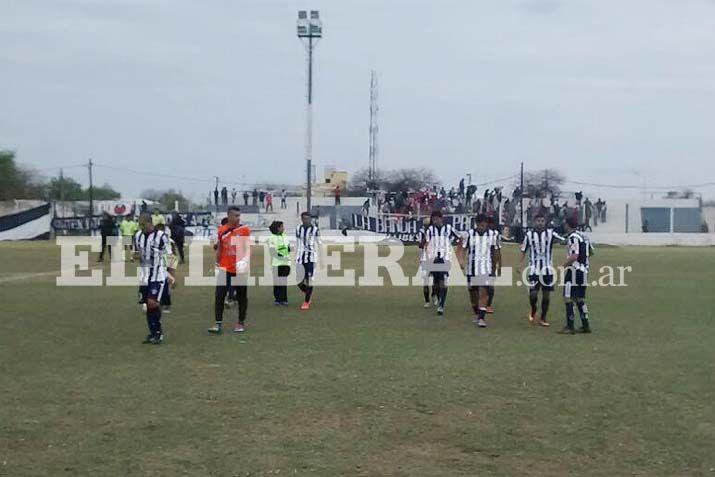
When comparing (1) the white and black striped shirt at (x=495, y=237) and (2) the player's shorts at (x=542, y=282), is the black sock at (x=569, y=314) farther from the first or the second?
(1) the white and black striped shirt at (x=495, y=237)

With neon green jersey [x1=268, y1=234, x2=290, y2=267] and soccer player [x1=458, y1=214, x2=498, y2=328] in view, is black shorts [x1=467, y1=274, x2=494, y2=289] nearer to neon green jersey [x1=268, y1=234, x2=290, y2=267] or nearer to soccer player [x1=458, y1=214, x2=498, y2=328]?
soccer player [x1=458, y1=214, x2=498, y2=328]

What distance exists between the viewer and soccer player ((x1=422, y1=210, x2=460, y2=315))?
16.3 meters

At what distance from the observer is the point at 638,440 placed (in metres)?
7.17

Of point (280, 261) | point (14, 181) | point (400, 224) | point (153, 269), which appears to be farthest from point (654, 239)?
point (14, 181)

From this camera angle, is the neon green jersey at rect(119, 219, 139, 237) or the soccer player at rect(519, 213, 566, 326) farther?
the neon green jersey at rect(119, 219, 139, 237)

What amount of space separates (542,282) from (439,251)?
7.76ft

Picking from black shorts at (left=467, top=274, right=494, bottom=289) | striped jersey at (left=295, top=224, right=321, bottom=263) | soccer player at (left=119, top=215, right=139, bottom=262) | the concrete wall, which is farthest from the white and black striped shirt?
the concrete wall

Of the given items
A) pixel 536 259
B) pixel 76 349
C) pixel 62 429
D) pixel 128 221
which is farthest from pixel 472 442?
pixel 128 221

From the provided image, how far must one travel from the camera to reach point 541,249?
14734 mm

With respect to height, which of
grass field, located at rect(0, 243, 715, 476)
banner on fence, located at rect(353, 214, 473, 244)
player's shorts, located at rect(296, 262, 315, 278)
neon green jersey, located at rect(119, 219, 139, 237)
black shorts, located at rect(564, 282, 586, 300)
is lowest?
grass field, located at rect(0, 243, 715, 476)

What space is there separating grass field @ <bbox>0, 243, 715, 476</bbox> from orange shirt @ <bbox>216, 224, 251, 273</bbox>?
3.59 ft

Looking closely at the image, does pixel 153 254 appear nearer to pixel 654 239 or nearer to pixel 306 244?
pixel 306 244

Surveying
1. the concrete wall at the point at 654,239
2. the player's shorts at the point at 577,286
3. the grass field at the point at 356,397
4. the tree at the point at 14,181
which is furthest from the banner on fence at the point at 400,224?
the tree at the point at 14,181

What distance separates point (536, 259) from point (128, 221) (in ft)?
65.0
